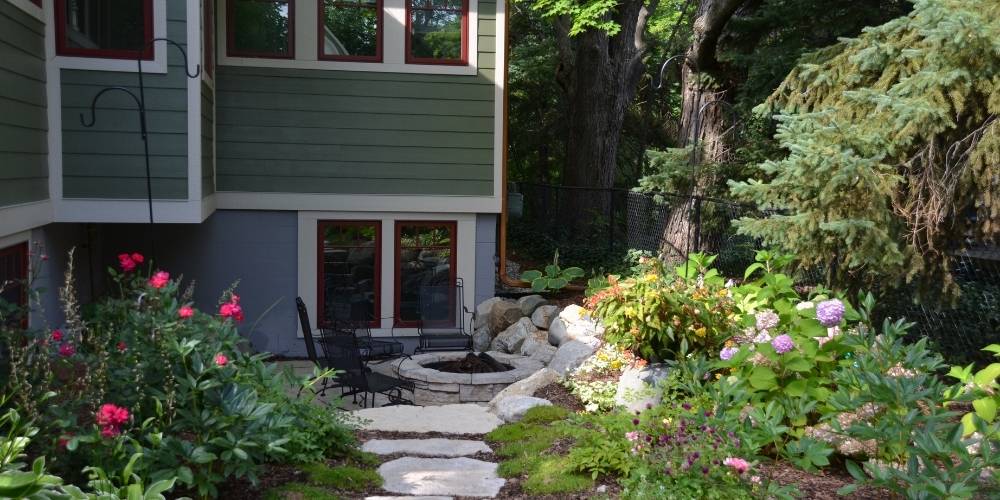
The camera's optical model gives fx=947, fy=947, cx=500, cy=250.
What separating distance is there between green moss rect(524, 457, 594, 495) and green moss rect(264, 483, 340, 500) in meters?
1.07

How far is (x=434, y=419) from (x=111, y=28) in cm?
480

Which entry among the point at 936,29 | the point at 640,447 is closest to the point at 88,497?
the point at 640,447

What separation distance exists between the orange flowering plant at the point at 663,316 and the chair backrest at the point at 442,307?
14.9ft

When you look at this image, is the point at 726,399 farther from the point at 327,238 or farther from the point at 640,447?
the point at 327,238

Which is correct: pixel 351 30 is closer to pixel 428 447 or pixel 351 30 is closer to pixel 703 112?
pixel 703 112

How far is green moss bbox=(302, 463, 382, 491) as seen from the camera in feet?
16.9

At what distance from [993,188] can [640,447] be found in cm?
350

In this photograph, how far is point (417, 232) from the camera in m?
11.5

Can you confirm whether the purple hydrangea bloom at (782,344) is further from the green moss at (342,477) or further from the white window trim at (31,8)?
the white window trim at (31,8)

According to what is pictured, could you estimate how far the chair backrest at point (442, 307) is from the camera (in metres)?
Answer: 11.6

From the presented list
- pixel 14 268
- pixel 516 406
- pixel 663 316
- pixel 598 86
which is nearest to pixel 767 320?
pixel 663 316

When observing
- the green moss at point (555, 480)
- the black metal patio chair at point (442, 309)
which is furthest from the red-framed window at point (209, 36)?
the green moss at point (555, 480)

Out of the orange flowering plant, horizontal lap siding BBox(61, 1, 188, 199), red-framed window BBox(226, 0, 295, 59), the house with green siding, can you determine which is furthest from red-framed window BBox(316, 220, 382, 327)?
the orange flowering plant

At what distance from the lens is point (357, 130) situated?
11.1 metres
